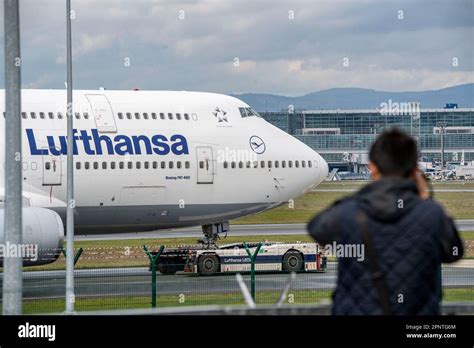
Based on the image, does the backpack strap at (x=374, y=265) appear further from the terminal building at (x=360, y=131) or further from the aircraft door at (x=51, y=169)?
the terminal building at (x=360, y=131)

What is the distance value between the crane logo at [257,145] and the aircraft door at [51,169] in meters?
6.89

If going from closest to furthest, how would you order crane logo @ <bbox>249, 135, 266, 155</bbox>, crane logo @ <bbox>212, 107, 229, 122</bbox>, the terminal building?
crane logo @ <bbox>212, 107, 229, 122</bbox>
crane logo @ <bbox>249, 135, 266, 155</bbox>
the terminal building

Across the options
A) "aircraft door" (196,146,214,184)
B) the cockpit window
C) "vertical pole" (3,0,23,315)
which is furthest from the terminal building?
"vertical pole" (3,0,23,315)

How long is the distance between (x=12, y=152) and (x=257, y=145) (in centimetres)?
2245

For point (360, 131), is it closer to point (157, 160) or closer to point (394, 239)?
point (157, 160)

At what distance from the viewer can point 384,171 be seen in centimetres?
734

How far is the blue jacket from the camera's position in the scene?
716 cm

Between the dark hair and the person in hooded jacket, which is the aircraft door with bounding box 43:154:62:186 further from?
the dark hair

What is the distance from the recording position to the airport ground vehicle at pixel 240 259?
3656cm

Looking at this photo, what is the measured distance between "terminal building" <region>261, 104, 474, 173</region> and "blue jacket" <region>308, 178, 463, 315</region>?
83.0 meters

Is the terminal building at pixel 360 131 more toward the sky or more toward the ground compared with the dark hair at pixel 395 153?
more toward the sky

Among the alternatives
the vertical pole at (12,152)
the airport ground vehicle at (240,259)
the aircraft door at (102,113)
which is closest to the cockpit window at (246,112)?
the airport ground vehicle at (240,259)
